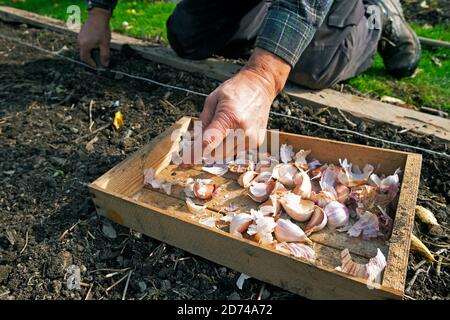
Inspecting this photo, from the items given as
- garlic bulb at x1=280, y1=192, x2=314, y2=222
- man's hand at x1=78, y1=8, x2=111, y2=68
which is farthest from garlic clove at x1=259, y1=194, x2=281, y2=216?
man's hand at x1=78, y1=8, x2=111, y2=68

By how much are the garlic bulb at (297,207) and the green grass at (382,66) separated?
123cm

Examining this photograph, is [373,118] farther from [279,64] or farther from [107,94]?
[107,94]

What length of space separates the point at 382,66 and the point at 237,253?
2141 mm

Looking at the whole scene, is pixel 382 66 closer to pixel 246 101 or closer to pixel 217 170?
pixel 217 170

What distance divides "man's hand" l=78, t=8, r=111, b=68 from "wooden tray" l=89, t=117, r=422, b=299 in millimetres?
1021

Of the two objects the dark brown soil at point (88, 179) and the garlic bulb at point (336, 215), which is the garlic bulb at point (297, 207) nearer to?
the garlic bulb at point (336, 215)

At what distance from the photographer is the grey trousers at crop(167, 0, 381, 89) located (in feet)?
7.71

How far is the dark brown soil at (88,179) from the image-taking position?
138 cm

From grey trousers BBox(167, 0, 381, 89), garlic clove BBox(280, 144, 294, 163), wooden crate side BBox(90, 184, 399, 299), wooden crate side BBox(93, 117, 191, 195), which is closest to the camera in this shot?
wooden crate side BBox(90, 184, 399, 299)

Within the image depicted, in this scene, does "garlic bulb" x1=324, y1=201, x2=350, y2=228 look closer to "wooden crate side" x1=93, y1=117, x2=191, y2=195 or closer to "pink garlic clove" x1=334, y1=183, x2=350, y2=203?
"pink garlic clove" x1=334, y1=183, x2=350, y2=203

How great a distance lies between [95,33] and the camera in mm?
2553

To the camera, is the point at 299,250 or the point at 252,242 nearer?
the point at 252,242

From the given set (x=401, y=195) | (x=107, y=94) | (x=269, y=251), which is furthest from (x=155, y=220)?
(x=107, y=94)

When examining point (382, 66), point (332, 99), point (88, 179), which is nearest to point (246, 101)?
point (88, 179)
